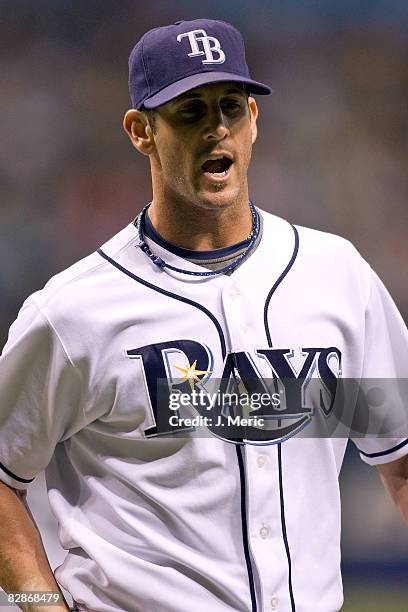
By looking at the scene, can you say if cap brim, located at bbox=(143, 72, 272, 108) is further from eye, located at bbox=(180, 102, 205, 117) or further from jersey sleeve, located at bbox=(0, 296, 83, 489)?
jersey sleeve, located at bbox=(0, 296, 83, 489)

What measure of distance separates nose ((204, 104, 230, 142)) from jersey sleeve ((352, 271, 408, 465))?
0.39 meters

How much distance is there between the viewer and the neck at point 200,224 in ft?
5.53

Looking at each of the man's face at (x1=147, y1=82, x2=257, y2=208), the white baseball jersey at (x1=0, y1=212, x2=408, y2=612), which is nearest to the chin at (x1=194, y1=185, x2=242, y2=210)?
the man's face at (x1=147, y1=82, x2=257, y2=208)

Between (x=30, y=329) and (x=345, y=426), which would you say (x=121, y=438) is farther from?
(x=345, y=426)

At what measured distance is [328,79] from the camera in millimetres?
3344

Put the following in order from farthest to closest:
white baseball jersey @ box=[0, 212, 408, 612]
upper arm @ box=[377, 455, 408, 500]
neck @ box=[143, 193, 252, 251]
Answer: upper arm @ box=[377, 455, 408, 500] → neck @ box=[143, 193, 252, 251] → white baseball jersey @ box=[0, 212, 408, 612]

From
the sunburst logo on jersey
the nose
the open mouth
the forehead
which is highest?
the forehead

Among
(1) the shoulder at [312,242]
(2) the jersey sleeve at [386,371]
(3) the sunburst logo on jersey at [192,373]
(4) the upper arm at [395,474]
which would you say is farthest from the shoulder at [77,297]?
(4) the upper arm at [395,474]

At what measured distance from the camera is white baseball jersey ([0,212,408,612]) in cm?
158

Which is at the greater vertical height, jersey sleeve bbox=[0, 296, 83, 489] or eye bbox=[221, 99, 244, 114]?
eye bbox=[221, 99, 244, 114]

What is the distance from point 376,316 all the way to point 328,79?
1.77 metres

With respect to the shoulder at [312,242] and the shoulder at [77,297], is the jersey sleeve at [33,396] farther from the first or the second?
the shoulder at [312,242]

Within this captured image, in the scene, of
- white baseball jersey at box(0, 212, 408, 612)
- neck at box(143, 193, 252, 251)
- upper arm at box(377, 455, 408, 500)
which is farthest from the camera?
upper arm at box(377, 455, 408, 500)

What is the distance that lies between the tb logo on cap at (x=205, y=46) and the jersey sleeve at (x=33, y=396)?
496 mm
